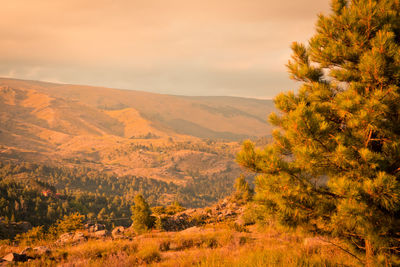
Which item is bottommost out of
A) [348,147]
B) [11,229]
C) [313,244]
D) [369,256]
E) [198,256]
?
[11,229]

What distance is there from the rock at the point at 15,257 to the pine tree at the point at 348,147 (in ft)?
28.1

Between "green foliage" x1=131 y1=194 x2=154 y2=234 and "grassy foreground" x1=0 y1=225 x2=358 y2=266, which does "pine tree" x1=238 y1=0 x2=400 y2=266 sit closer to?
"grassy foreground" x1=0 y1=225 x2=358 y2=266

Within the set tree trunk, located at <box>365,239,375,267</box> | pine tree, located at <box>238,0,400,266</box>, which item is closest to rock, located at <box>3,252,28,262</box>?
pine tree, located at <box>238,0,400,266</box>

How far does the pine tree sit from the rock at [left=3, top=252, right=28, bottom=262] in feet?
28.1

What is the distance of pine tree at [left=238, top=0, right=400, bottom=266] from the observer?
4.99 m

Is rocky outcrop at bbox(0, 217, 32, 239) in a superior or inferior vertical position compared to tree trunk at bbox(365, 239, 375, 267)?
inferior

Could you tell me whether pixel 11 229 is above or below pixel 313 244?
below

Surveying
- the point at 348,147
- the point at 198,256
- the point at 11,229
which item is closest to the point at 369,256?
the point at 348,147

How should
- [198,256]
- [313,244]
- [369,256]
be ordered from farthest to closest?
[313,244], [198,256], [369,256]

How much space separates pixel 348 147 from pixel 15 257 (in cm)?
1096

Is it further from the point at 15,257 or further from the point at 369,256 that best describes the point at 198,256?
the point at 15,257

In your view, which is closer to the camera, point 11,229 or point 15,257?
point 15,257

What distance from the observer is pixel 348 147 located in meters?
5.38

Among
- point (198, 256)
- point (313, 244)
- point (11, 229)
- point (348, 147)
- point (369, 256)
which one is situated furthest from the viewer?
point (11, 229)
